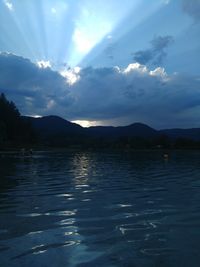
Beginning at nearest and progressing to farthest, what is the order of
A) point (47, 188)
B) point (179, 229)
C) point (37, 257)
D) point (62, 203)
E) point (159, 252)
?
point (37, 257), point (159, 252), point (179, 229), point (62, 203), point (47, 188)

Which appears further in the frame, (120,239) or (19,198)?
(19,198)

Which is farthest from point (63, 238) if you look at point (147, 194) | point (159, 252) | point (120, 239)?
point (147, 194)

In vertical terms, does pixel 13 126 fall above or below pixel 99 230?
above

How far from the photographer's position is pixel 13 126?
179250 mm

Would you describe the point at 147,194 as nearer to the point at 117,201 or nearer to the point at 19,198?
the point at 117,201

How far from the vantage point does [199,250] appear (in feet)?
41.4

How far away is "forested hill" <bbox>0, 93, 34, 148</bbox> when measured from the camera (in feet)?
569

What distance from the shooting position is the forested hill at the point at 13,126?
17338cm

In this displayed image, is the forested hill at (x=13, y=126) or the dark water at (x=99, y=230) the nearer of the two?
the dark water at (x=99, y=230)

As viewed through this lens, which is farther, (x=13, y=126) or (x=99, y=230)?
(x=13, y=126)

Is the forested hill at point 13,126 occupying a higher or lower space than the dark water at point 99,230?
higher

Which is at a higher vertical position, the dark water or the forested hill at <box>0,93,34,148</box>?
the forested hill at <box>0,93,34,148</box>

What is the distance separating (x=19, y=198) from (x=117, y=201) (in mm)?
6348

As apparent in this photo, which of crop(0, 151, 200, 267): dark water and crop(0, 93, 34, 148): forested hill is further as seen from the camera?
crop(0, 93, 34, 148): forested hill
